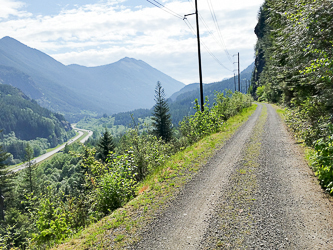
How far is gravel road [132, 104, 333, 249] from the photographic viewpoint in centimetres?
438

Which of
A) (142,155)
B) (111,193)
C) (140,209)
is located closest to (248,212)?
(140,209)

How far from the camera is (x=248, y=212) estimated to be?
534 cm

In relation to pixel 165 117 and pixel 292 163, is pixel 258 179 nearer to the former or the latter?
pixel 292 163

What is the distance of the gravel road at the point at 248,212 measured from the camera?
4379 mm

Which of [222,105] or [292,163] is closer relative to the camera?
[292,163]

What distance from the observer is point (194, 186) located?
24.0ft

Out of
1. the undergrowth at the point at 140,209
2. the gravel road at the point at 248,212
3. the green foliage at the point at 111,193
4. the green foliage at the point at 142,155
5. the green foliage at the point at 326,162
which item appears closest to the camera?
the gravel road at the point at 248,212

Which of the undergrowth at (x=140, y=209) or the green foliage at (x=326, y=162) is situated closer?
the undergrowth at (x=140, y=209)

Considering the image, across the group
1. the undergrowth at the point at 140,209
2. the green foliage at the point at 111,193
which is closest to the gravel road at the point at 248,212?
the undergrowth at the point at 140,209

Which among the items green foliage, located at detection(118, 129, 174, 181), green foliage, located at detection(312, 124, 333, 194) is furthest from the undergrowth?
green foliage, located at detection(312, 124, 333, 194)

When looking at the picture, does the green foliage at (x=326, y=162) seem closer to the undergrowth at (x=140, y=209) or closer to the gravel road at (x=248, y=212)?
the gravel road at (x=248, y=212)

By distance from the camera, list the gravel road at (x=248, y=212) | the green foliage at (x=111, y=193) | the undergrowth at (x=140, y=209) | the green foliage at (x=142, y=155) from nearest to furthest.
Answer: the gravel road at (x=248, y=212) → the undergrowth at (x=140, y=209) → the green foliage at (x=111, y=193) → the green foliage at (x=142, y=155)

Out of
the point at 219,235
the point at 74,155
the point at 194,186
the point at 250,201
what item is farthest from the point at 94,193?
the point at 250,201

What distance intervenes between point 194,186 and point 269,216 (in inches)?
104
